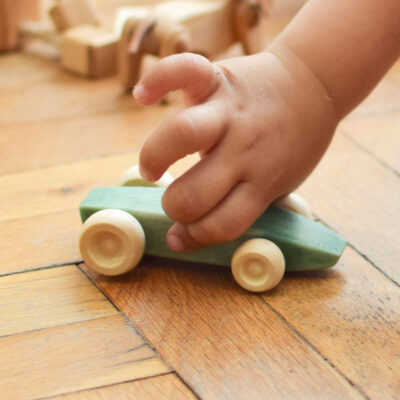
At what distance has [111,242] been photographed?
20.5 inches

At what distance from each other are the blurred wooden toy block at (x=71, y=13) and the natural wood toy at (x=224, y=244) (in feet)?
1.99

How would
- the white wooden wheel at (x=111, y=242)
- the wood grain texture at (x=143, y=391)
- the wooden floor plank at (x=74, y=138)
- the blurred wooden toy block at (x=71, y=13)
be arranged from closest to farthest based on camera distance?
the wood grain texture at (x=143, y=391) < the white wooden wheel at (x=111, y=242) < the wooden floor plank at (x=74, y=138) < the blurred wooden toy block at (x=71, y=13)

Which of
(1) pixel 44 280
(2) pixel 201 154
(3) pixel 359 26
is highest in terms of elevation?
(3) pixel 359 26

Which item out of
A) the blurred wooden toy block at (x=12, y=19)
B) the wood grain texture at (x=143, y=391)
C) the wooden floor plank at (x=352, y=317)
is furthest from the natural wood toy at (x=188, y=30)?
the wood grain texture at (x=143, y=391)

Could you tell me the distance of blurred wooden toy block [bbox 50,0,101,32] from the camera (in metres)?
1.05

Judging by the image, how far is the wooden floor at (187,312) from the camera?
0.42 meters

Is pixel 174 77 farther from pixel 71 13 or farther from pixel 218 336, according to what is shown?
pixel 71 13

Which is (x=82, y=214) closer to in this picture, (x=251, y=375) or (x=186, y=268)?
(x=186, y=268)

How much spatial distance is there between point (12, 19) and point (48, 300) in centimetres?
75

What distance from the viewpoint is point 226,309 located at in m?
0.49

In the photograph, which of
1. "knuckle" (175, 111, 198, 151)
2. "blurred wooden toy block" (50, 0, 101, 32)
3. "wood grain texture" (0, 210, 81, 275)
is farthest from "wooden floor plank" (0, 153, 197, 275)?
"blurred wooden toy block" (50, 0, 101, 32)

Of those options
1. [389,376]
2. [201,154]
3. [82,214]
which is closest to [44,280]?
[82,214]

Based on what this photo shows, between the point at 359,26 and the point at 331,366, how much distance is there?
0.90 ft

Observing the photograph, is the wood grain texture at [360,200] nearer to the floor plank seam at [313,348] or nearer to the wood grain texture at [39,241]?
the floor plank seam at [313,348]
